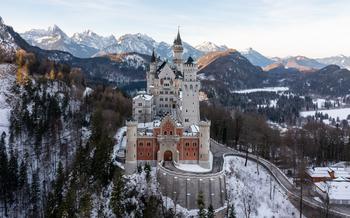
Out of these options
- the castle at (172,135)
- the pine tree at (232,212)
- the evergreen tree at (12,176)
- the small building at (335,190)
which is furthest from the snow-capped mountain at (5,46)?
the small building at (335,190)

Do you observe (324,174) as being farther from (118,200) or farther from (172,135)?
(118,200)

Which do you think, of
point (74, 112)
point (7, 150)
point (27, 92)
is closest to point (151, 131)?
point (7, 150)

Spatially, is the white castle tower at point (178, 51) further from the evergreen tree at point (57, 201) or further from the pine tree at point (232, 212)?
the pine tree at point (232, 212)

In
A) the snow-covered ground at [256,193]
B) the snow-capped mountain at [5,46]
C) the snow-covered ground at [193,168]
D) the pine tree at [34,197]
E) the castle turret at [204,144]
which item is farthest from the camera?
the snow-capped mountain at [5,46]

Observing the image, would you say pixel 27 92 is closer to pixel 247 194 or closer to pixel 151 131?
pixel 151 131

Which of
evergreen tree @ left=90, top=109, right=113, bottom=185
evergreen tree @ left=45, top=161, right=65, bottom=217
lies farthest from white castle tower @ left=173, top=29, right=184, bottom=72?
evergreen tree @ left=45, top=161, right=65, bottom=217
